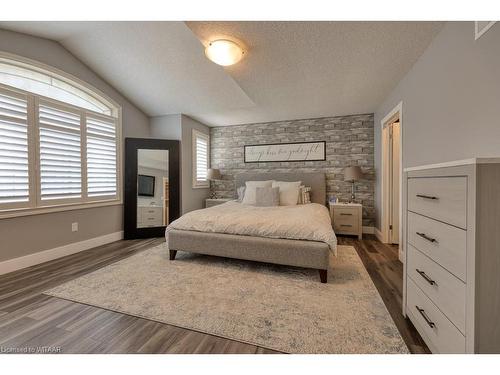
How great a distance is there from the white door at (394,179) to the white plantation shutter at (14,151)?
4.90 meters

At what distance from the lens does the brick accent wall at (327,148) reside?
409 cm

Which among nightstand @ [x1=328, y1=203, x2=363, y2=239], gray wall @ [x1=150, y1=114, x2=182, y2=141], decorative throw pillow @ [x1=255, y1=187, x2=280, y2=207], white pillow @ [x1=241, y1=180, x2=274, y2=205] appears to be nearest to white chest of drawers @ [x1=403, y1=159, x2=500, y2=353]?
decorative throw pillow @ [x1=255, y1=187, x2=280, y2=207]

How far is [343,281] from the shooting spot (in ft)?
7.01

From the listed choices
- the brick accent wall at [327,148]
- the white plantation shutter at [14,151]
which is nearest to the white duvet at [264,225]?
the white plantation shutter at [14,151]

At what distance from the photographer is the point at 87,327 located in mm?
1481

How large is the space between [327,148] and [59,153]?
4.37 meters

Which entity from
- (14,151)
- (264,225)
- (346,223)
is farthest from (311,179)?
(14,151)

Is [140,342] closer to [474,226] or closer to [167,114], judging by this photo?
[474,226]

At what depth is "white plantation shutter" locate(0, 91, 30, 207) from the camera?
2242 millimetres

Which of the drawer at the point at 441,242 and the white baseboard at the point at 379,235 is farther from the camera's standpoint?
the white baseboard at the point at 379,235

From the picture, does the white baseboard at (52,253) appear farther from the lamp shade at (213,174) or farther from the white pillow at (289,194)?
→ the white pillow at (289,194)

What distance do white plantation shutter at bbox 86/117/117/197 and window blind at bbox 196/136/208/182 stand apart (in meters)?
1.60

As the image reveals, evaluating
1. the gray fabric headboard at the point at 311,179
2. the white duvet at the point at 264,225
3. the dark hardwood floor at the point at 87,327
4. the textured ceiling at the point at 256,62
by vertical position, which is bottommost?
the dark hardwood floor at the point at 87,327
